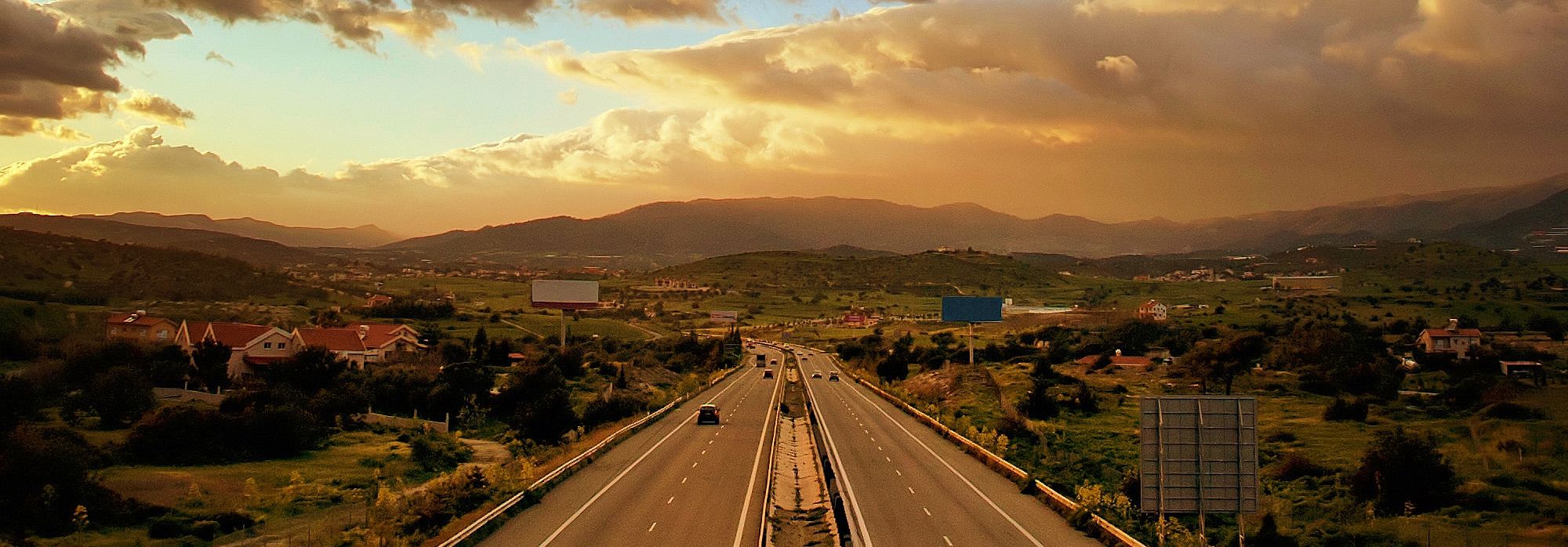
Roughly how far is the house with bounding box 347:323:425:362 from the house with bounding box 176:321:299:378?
8.90 meters

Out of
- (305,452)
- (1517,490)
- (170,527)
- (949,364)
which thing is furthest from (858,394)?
(170,527)

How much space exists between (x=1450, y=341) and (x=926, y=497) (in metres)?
93.3

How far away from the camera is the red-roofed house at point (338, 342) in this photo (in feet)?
305

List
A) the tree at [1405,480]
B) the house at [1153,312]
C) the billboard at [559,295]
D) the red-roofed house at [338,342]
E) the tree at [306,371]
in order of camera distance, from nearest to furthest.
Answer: the tree at [1405,480] < the tree at [306,371] < the red-roofed house at [338,342] < the billboard at [559,295] < the house at [1153,312]

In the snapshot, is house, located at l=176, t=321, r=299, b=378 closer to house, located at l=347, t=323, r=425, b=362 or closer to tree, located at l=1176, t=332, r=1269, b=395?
house, located at l=347, t=323, r=425, b=362

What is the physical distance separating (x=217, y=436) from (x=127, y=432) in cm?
794

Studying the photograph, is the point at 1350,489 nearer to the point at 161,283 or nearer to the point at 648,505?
the point at 648,505

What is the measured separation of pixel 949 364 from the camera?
102250 mm

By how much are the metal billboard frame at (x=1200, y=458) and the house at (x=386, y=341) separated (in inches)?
3700

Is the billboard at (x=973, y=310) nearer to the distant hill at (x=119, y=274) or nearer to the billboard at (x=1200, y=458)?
the billboard at (x=1200, y=458)

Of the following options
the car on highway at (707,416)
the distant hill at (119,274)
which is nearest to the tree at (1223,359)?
the car on highway at (707,416)

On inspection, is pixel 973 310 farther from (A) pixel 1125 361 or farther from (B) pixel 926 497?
(B) pixel 926 497

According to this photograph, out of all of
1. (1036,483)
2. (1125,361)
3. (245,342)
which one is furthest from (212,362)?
(1125,361)

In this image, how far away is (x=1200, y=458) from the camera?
2169 centimetres
